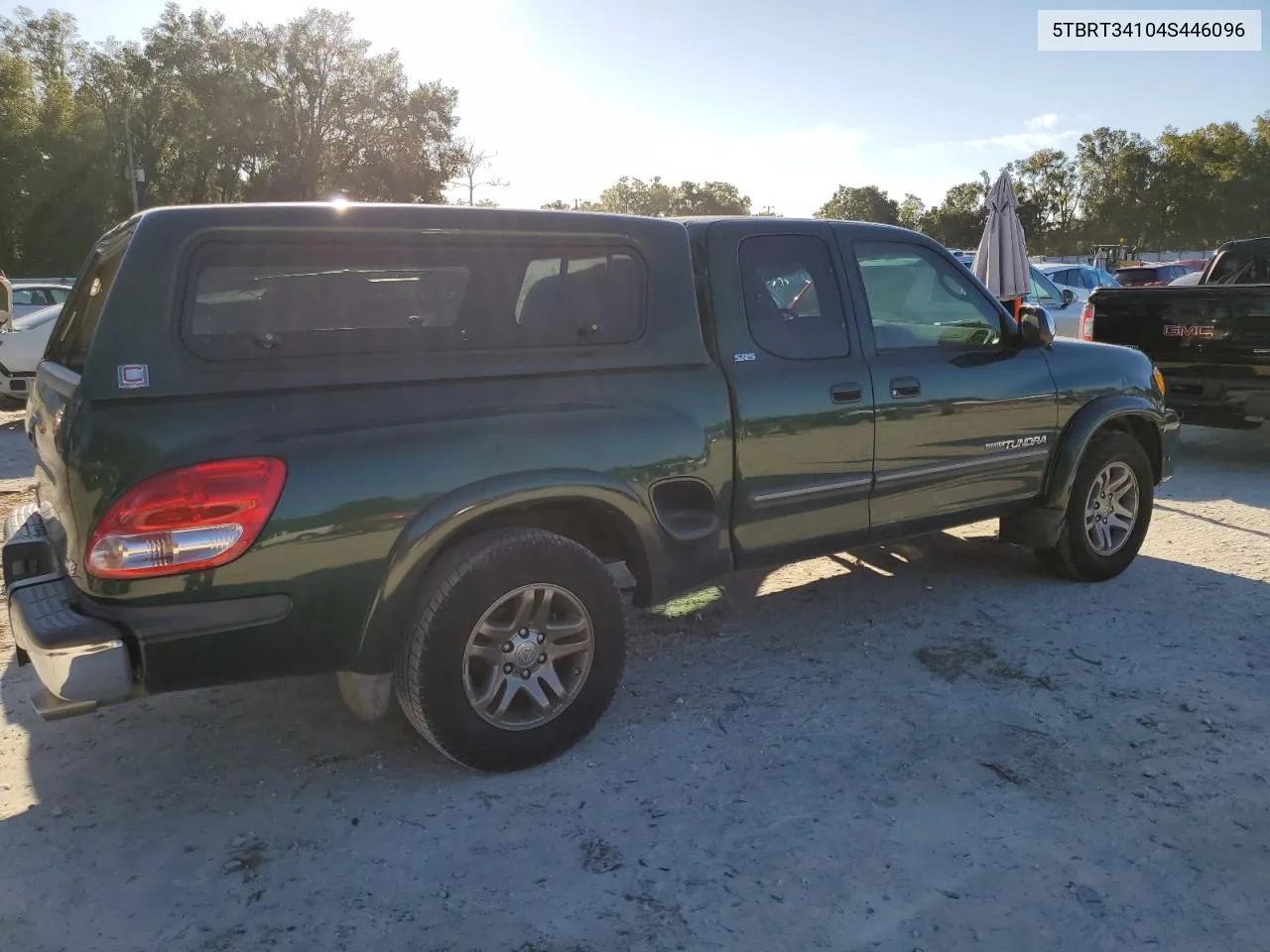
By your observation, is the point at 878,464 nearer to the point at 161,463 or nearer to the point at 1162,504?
the point at 161,463

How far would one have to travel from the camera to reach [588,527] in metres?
3.54

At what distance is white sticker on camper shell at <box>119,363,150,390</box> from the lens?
259 centimetres

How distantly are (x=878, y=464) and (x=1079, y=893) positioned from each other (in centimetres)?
195

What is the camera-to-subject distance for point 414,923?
2.53m

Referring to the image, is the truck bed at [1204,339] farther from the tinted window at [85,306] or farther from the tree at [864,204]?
the tree at [864,204]

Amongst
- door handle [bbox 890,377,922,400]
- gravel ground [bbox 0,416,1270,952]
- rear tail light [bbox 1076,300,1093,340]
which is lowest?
gravel ground [bbox 0,416,1270,952]

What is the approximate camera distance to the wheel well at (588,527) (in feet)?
10.5

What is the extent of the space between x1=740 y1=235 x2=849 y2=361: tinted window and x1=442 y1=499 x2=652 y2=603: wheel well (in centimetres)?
98

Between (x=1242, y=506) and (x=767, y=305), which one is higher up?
(x=767, y=305)

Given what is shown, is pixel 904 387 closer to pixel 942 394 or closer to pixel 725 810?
pixel 942 394

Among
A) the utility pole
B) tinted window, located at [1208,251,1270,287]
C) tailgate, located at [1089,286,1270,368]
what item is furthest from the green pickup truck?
the utility pole

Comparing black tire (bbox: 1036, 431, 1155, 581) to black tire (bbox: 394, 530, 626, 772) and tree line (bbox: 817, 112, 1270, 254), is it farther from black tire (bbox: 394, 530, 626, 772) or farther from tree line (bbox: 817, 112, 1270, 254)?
tree line (bbox: 817, 112, 1270, 254)

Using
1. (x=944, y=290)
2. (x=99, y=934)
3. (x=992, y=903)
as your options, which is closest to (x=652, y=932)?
(x=992, y=903)

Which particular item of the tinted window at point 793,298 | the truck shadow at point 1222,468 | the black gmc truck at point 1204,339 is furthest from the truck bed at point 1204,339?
the tinted window at point 793,298
